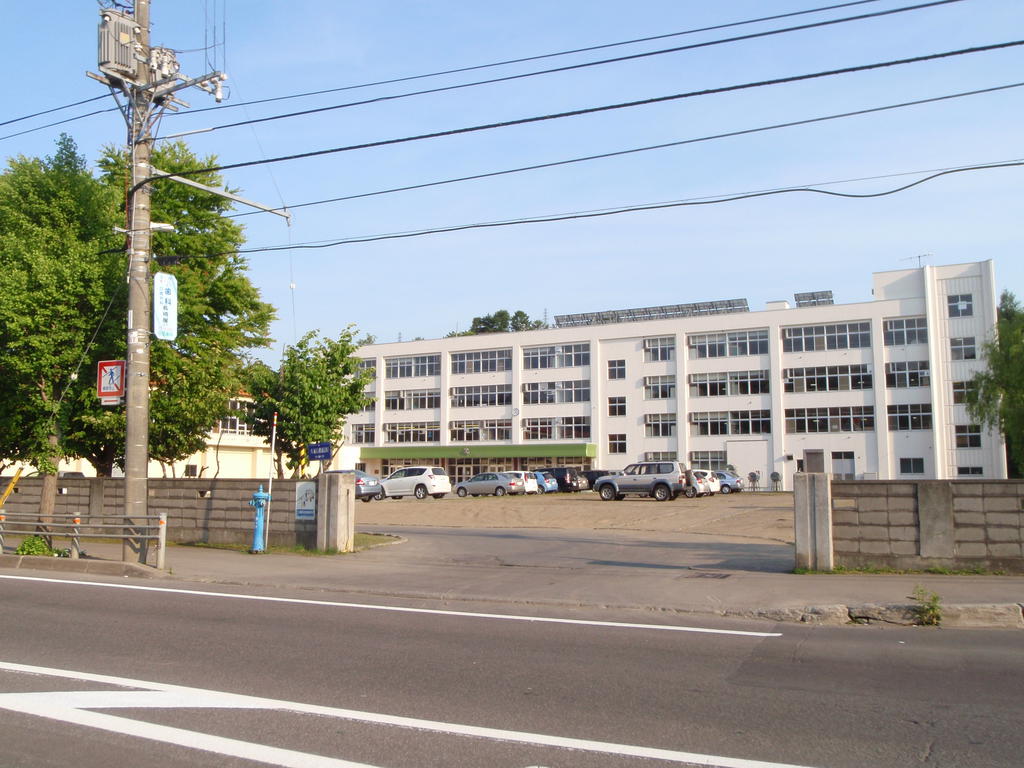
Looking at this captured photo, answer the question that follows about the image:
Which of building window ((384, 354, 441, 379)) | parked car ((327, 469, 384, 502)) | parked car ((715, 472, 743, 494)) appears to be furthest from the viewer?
building window ((384, 354, 441, 379))

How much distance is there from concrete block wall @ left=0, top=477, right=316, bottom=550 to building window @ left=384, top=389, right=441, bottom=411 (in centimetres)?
5473

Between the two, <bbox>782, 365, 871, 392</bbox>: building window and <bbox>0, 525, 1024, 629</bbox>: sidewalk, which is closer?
<bbox>0, 525, 1024, 629</bbox>: sidewalk

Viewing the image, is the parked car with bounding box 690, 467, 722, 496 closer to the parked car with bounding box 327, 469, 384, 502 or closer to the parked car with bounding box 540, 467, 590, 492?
the parked car with bounding box 540, 467, 590, 492

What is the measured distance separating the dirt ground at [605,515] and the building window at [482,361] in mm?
33896

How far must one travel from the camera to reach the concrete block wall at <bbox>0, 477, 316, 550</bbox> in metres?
18.4

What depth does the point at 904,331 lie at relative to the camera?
59.3 m

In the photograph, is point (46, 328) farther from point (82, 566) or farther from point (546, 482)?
point (546, 482)

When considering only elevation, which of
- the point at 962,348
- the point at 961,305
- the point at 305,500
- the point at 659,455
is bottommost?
the point at 305,500

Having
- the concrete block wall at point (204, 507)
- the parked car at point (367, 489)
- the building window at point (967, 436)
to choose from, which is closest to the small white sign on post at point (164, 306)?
the concrete block wall at point (204, 507)

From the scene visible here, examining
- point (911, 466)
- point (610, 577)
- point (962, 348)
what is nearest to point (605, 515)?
point (610, 577)

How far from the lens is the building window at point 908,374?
5838 cm

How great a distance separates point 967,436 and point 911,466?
4053mm

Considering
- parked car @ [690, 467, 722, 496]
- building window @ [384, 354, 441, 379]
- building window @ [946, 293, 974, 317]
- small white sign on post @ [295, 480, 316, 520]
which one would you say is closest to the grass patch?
small white sign on post @ [295, 480, 316, 520]

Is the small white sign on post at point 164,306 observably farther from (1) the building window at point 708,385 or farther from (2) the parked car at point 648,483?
(1) the building window at point 708,385
